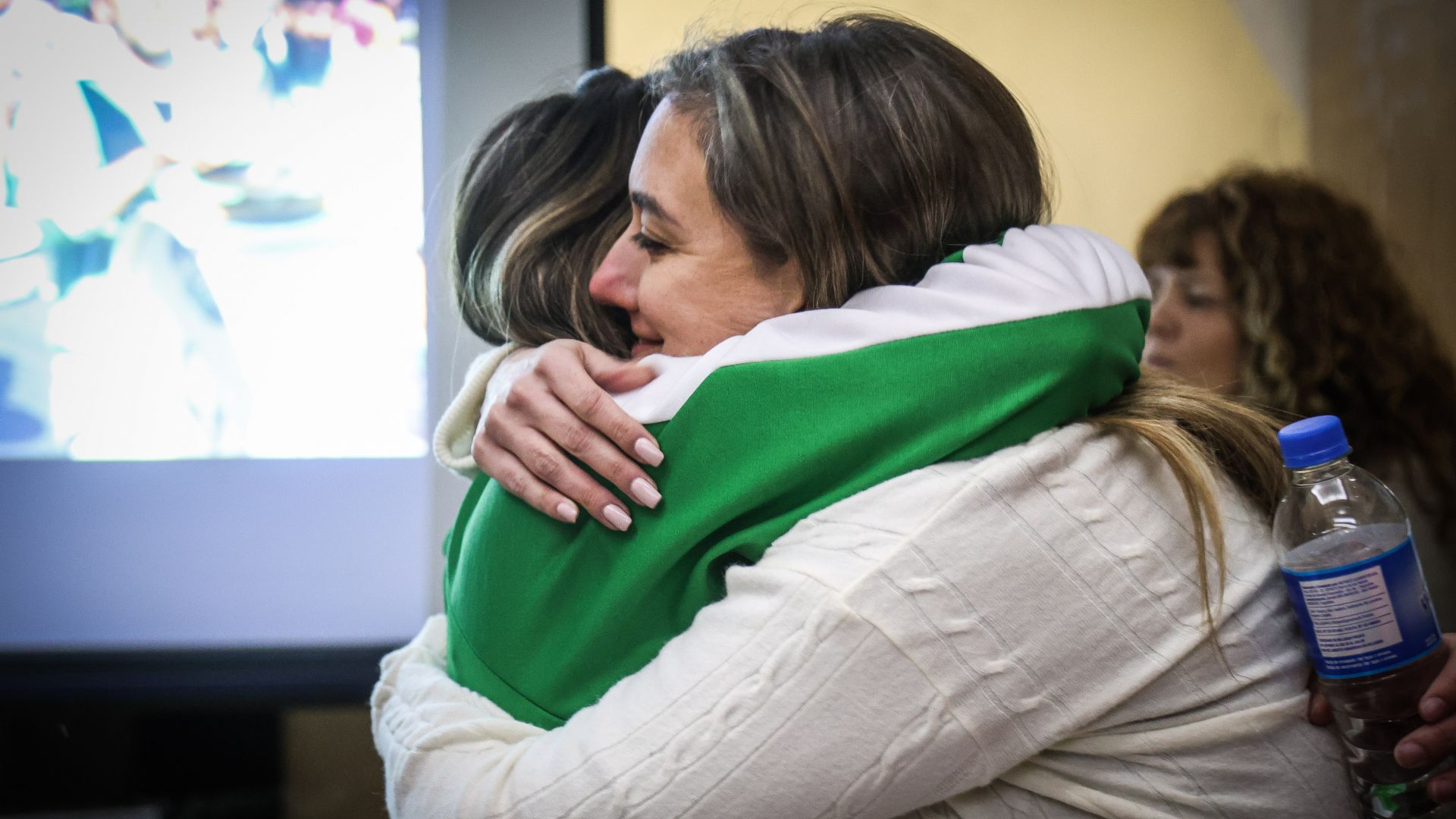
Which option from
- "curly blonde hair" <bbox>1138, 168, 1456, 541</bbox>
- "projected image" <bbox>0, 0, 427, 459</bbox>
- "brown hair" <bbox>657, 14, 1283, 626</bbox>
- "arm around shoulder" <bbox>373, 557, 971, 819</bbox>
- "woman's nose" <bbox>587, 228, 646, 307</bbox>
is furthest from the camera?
"curly blonde hair" <bbox>1138, 168, 1456, 541</bbox>

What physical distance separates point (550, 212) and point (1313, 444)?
0.81 m

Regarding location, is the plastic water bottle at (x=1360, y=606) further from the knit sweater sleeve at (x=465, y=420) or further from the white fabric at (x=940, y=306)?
the knit sweater sleeve at (x=465, y=420)

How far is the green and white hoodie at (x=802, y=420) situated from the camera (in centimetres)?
68

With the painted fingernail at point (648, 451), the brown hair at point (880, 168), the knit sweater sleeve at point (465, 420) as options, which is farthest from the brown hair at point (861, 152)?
the knit sweater sleeve at point (465, 420)

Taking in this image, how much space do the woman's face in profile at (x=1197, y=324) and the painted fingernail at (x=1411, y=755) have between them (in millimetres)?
975

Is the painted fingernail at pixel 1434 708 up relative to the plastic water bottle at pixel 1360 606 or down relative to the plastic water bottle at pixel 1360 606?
down

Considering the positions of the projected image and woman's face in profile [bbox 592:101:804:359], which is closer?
woman's face in profile [bbox 592:101:804:359]

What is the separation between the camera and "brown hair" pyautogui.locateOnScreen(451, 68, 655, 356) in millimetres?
1103

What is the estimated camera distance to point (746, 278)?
86 cm

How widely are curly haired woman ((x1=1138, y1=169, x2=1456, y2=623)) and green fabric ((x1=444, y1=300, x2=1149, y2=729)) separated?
979mm

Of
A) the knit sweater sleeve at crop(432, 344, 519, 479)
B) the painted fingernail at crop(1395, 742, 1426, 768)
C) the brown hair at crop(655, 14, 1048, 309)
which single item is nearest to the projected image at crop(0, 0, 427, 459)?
the knit sweater sleeve at crop(432, 344, 519, 479)

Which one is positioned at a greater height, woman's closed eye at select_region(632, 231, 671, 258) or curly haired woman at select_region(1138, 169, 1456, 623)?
woman's closed eye at select_region(632, 231, 671, 258)

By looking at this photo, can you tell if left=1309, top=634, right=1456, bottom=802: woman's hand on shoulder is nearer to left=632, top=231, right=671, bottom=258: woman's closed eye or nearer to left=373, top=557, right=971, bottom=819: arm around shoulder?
left=373, top=557, right=971, bottom=819: arm around shoulder

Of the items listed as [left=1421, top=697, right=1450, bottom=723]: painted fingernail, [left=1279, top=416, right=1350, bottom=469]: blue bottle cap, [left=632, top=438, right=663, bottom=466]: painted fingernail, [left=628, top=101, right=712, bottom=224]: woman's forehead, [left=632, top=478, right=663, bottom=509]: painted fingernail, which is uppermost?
[left=628, top=101, right=712, bottom=224]: woman's forehead
